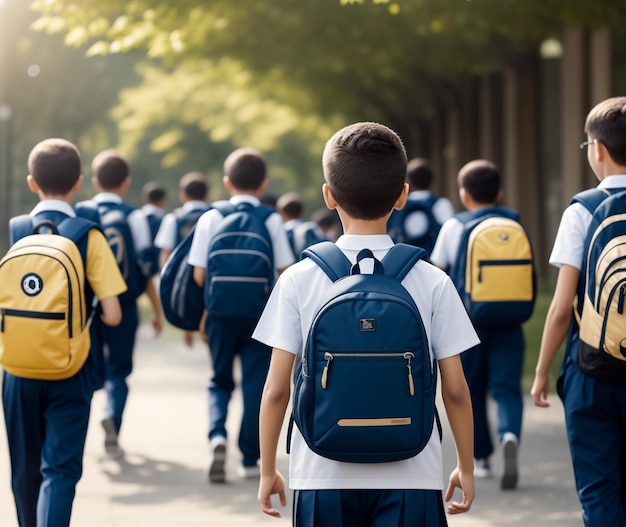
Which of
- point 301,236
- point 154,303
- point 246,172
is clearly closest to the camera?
point 246,172

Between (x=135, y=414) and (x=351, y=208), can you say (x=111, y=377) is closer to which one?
(x=135, y=414)

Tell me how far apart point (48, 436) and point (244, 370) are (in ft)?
7.85

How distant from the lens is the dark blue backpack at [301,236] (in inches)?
478

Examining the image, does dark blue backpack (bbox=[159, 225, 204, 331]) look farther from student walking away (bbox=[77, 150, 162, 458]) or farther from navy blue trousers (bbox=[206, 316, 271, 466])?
student walking away (bbox=[77, 150, 162, 458])

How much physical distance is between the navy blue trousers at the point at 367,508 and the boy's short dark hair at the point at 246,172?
161 inches

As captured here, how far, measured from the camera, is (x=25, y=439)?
17.0ft

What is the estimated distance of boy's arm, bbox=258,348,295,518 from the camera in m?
3.53

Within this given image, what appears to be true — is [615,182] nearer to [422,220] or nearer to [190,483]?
[190,483]

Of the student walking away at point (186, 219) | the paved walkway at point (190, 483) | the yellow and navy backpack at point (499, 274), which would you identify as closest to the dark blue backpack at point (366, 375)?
the paved walkway at point (190, 483)

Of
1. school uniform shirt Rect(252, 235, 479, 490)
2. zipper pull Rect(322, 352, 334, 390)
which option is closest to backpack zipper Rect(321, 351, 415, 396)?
zipper pull Rect(322, 352, 334, 390)

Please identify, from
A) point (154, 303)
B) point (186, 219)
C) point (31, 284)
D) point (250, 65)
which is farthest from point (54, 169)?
point (250, 65)

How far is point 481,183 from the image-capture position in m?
7.35

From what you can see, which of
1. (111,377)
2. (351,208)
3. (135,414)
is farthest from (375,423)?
(135,414)

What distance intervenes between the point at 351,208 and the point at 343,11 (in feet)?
53.4
